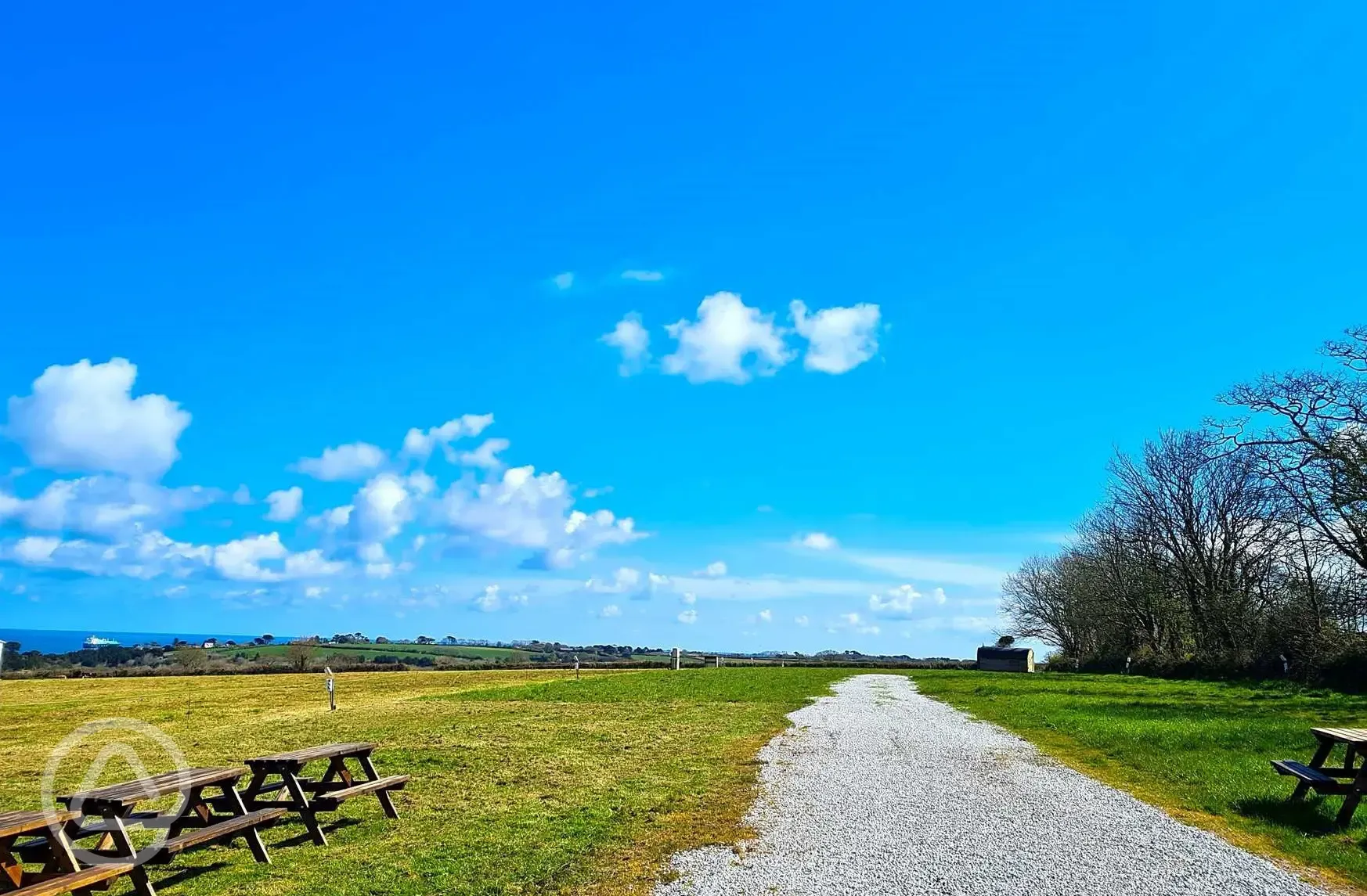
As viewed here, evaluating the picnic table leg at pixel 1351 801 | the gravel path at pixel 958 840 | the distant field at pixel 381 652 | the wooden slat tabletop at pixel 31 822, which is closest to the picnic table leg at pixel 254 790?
the wooden slat tabletop at pixel 31 822

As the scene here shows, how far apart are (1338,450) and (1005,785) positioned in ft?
85.8

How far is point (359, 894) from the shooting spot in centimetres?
760

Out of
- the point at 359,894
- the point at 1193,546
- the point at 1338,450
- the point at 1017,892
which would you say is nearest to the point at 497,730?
the point at 359,894

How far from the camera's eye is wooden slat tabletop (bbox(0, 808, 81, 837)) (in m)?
6.52

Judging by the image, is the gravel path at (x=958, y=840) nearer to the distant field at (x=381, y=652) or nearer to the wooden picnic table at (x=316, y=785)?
the wooden picnic table at (x=316, y=785)

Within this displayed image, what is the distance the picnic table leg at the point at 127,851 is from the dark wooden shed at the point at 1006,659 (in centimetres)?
6509

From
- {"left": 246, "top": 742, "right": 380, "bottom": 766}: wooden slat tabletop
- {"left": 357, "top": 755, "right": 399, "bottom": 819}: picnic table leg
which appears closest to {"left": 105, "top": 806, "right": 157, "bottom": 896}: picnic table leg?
{"left": 246, "top": 742, "right": 380, "bottom": 766}: wooden slat tabletop

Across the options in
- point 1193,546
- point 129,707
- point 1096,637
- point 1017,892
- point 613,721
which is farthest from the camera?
point 1096,637

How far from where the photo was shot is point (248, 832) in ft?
29.4

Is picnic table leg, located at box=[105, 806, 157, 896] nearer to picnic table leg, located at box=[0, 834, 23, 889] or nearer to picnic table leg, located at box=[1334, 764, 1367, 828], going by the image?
picnic table leg, located at box=[0, 834, 23, 889]

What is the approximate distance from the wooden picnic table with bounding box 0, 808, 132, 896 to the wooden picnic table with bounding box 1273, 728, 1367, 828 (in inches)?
468

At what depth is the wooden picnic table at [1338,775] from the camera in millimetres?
9547

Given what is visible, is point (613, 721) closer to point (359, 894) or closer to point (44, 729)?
point (359, 894)

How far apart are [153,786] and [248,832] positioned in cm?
129
